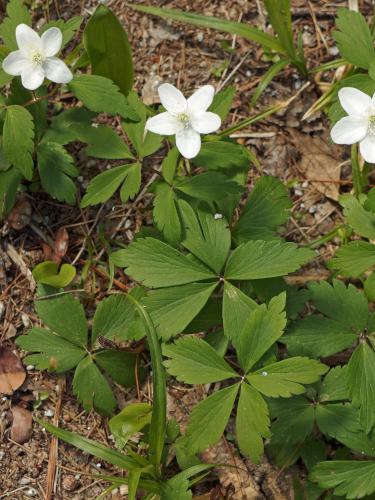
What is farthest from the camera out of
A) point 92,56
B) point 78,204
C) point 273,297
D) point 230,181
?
point 78,204

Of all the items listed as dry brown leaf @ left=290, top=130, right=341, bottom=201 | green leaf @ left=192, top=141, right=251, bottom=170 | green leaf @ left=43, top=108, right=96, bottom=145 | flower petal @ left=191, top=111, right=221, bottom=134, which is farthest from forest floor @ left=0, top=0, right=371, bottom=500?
flower petal @ left=191, top=111, right=221, bottom=134

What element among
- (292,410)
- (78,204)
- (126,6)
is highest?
(126,6)

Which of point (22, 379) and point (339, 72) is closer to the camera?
point (22, 379)

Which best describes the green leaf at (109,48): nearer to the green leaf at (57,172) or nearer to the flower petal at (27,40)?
the flower petal at (27,40)

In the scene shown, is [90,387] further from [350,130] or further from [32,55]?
[350,130]

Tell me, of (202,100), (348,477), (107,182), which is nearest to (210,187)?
(202,100)

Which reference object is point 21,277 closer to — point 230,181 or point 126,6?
point 230,181

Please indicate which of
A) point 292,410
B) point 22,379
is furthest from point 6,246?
point 292,410

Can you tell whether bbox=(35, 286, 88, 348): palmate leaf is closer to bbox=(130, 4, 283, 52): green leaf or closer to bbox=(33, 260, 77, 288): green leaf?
bbox=(33, 260, 77, 288): green leaf
